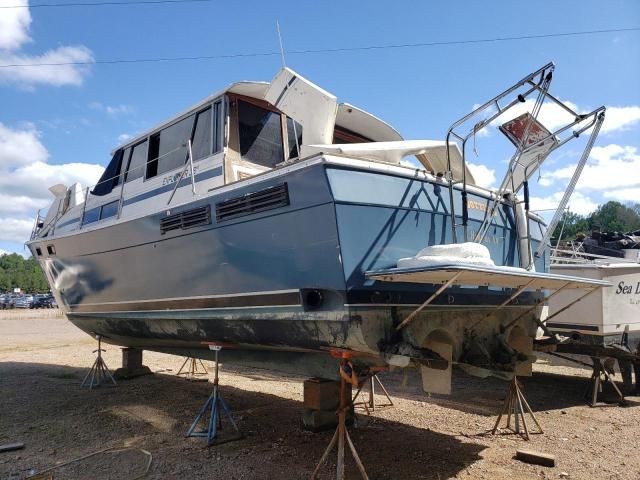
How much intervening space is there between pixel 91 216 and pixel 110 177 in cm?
64

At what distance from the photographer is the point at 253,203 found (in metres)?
4.24

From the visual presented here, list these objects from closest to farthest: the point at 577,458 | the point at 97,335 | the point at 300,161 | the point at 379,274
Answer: the point at 379,274 < the point at 300,161 < the point at 577,458 < the point at 97,335

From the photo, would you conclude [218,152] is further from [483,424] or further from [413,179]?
[483,424]

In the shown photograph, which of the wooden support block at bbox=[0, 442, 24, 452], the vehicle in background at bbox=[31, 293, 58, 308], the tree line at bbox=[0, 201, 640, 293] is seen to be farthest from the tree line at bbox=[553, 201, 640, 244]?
the wooden support block at bbox=[0, 442, 24, 452]

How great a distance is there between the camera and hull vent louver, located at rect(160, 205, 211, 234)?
470 cm

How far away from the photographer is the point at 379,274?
11.5 ft

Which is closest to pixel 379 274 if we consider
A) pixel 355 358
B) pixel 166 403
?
pixel 355 358

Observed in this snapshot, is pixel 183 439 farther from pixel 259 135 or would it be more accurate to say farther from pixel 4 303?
pixel 4 303

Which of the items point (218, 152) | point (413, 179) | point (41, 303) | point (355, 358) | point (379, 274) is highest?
point (218, 152)

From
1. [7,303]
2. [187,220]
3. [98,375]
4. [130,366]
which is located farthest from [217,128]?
[7,303]

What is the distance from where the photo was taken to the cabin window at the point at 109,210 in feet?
22.0

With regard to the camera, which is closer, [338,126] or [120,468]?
[120,468]

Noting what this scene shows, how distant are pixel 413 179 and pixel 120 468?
11.6ft

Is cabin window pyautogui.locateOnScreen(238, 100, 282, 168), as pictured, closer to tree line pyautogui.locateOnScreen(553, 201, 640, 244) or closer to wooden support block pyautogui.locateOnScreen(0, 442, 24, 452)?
wooden support block pyautogui.locateOnScreen(0, 442, 24, 452)
